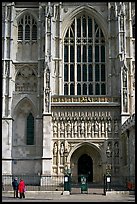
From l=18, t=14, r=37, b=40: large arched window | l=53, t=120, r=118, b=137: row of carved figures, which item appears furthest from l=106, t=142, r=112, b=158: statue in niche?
l=18, t=14, r=37, b=40: large arched window

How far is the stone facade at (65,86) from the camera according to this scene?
32906 millimetres

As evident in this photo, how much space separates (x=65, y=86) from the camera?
3541cm

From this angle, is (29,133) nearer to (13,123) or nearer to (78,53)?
(13,123)

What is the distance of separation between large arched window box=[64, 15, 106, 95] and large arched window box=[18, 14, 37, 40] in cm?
334

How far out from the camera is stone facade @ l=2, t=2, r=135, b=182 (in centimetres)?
3291

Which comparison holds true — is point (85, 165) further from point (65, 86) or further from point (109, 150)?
point (65, 86)

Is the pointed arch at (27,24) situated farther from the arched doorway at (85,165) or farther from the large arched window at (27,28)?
the arched doorway at (85,165)

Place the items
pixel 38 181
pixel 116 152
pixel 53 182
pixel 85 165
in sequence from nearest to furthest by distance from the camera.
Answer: pixel 53 182
pixel 38 181
pixel 116 152
pixel 85 165

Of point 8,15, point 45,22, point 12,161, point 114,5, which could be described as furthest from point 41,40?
point 12,161

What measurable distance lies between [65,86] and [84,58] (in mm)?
3417

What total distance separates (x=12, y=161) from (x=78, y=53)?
1230cm

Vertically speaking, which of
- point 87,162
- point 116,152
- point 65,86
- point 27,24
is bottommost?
point 87,162

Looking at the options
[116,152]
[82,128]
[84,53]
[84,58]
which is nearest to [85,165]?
[116,152]

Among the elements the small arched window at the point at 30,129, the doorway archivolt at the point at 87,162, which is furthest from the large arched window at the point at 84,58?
the doorway archivolt at the point at 87,162
